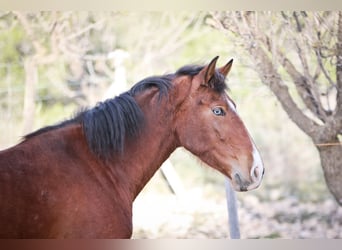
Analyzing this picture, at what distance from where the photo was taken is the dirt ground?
290 cm

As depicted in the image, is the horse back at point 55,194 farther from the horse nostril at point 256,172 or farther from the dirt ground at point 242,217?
the horse nostril at point 256,172

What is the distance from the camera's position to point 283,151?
9.73 ft

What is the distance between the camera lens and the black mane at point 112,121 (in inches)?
102

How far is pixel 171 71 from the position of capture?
9.52 ft

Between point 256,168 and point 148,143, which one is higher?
point 148,143

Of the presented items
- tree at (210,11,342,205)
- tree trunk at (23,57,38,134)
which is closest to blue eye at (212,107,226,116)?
tree at (210,11,342,205)

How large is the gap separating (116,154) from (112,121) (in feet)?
0.57

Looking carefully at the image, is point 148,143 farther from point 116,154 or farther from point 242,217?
point 242,217

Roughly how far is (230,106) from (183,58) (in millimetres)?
414

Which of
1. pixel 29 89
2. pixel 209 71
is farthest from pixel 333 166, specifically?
pixel 29 89

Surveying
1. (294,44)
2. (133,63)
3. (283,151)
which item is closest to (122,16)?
→ (133,63)

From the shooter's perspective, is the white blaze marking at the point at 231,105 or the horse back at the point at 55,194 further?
the white blaze marking at the point at 231,105

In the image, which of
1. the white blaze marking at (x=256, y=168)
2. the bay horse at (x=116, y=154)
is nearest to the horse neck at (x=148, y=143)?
the bay horse at (x=116, y=154)
